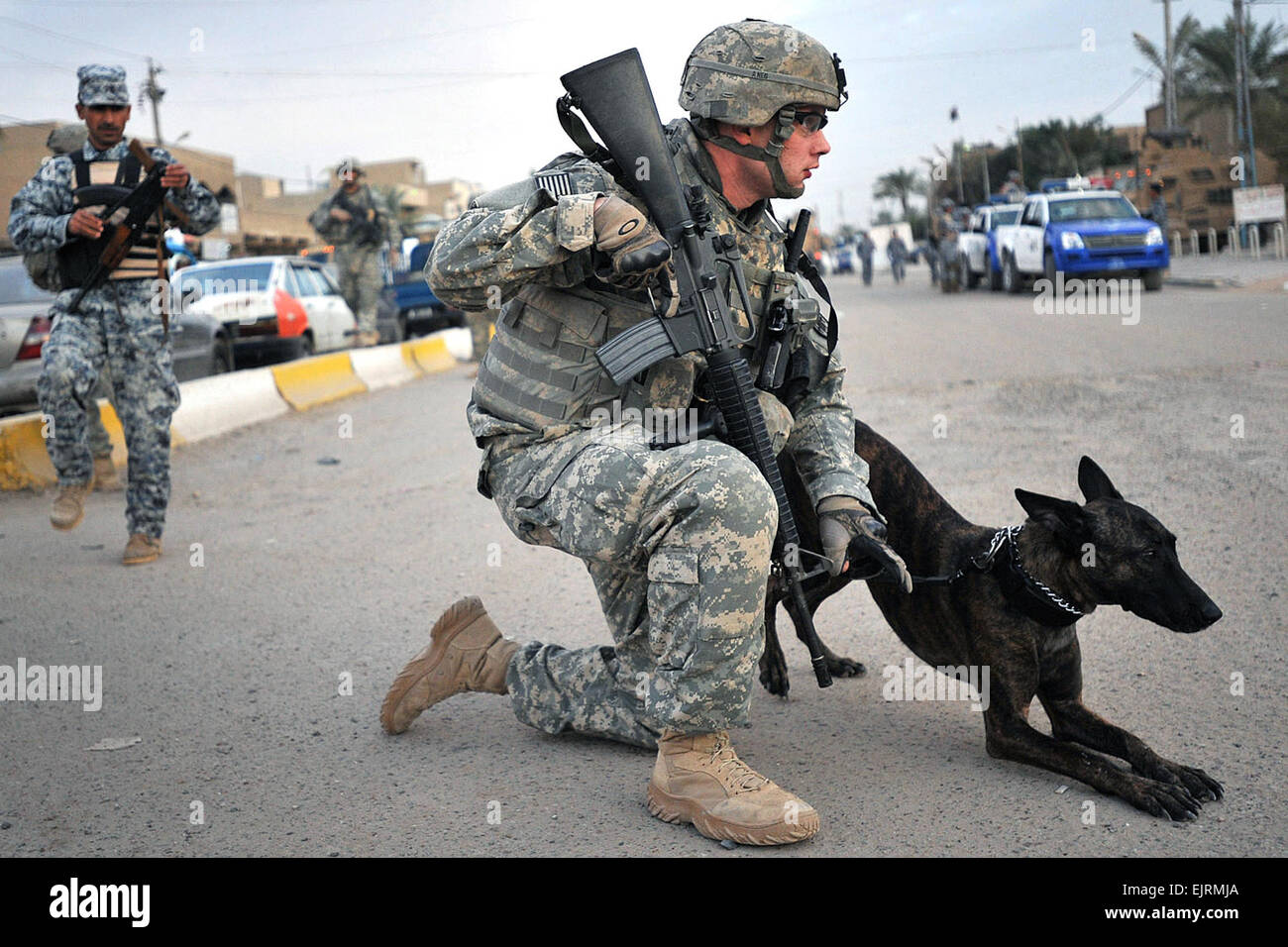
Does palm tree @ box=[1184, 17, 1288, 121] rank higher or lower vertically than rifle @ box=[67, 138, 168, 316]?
higher

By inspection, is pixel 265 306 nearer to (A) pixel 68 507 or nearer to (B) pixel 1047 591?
(A) pixel 68 507

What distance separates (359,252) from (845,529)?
13843 millimetres

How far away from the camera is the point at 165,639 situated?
4609 millimetres

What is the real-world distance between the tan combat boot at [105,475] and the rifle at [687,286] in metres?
5.79

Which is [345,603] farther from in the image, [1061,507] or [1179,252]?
[1179,252]

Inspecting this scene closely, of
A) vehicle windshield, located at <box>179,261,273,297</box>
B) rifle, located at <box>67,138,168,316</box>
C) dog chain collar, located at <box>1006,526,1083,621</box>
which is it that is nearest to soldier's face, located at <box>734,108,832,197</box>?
dog chain collar, located at <box>1006,526,1083,621</box>

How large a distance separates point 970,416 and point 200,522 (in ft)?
15.9

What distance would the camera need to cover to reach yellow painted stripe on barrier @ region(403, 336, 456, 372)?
48.6ft

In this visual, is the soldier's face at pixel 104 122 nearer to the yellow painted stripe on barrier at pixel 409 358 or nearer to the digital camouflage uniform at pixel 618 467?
the digital camouflage uniform at pixel 618 467

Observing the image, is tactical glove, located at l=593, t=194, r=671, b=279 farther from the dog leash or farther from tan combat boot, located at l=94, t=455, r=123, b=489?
tan combat boot, located at l=94, t=455, r=123, b=489

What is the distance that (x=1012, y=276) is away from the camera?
2061cm

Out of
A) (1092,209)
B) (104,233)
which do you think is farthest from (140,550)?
(1092,209)

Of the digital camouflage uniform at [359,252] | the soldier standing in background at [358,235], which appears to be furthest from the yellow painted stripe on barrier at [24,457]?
the digital camouflage uniform at [359,252]

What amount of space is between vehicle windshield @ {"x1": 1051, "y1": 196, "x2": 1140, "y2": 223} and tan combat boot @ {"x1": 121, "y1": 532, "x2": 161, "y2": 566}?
1641cm
